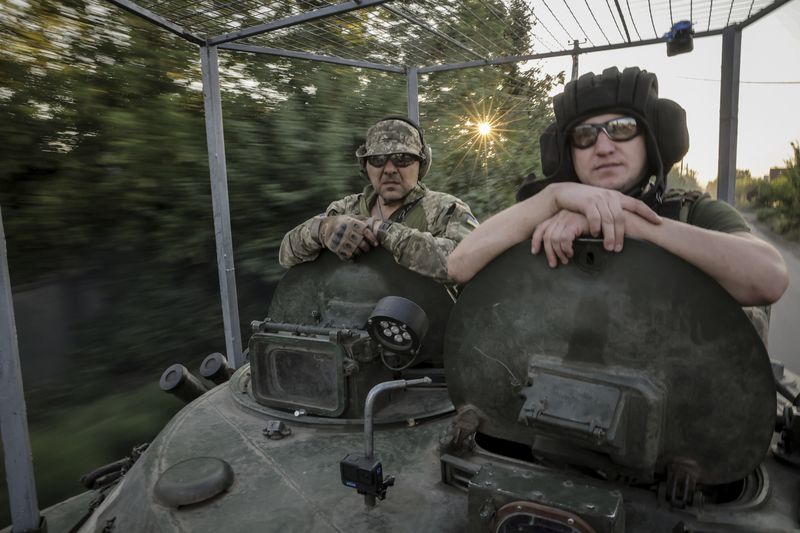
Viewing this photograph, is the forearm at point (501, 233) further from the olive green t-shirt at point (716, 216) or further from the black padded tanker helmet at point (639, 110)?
the olive green t-shirt at point (716, 216)

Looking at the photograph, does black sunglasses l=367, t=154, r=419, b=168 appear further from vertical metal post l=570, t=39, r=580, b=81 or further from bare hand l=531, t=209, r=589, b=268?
vertical metal post l=570, t=39, r=580, b=81

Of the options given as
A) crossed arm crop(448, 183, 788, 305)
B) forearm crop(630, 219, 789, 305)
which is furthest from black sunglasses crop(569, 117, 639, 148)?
forearm crop(630, 219, 789, 305)

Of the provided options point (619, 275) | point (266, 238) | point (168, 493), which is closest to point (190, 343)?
point (266, 238)

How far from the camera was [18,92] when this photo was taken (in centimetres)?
381

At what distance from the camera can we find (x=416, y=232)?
9.37 ft

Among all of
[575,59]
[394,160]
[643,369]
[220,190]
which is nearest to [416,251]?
[394,160]

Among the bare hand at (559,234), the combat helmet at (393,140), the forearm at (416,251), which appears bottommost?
the forearm at (416,251)

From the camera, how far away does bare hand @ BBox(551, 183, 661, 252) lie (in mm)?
1758

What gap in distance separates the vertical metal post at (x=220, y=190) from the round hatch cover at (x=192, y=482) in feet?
7.28

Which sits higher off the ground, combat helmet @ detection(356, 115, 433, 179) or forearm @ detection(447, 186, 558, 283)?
combat helmet @ detection(356, 115, 433, 179)

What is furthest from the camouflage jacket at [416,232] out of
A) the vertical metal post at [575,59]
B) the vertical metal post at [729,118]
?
the vertical metal post at [575,59]

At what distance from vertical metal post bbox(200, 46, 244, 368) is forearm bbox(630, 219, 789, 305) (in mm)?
3369

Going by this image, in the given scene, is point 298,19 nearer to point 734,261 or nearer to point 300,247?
point 300,247

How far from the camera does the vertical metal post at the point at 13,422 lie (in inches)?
113
